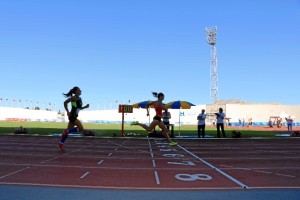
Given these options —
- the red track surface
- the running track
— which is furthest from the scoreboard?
the running track

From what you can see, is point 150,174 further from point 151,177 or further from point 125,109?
point 125,109

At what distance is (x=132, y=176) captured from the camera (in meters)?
7.85

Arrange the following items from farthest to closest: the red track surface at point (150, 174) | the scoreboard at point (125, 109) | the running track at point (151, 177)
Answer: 1. the scoreboard at point (125, 109)
2. the red track surface at point (150, 174)
3. the running track at point (151, 177)

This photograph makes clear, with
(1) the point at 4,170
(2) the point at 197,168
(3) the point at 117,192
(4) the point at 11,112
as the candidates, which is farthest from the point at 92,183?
(4) the point at 11,112

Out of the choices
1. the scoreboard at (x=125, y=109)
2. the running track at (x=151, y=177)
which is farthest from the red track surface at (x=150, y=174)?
the scoreboard at (x=125, y=109)

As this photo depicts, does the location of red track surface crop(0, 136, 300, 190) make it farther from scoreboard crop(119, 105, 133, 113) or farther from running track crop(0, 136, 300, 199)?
scoreboard crop(119, 105, 133, 113)

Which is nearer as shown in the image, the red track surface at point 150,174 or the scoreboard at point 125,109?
the red track surface at point 150,174

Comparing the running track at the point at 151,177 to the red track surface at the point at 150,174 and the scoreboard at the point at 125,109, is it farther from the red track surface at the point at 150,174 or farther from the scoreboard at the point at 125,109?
the scoreboard at the point at 125,109

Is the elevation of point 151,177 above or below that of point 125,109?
below

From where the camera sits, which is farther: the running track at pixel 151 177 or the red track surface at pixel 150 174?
the red track surface at pixel 150 174

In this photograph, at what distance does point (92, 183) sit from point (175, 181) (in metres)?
1.54

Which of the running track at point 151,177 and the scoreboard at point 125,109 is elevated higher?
the scoreboard at point 125,109

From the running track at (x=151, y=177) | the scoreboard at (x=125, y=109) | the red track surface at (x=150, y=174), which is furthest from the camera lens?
the scoreboard at (x=125, y=109)

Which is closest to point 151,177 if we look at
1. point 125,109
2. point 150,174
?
point 150,174
